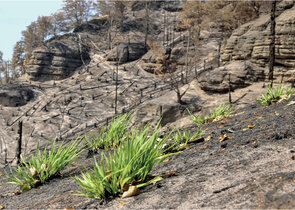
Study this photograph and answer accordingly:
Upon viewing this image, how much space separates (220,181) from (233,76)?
1829cm

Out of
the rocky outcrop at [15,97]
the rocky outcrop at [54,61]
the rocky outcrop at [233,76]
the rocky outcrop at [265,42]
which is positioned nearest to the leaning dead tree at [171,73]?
the rocky outcrop at [233,76]

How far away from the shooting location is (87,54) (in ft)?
156

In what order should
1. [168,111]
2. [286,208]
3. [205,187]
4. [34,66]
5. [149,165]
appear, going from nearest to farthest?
[286,208]
[205,187]
[149,165]
[168,111]
[34,66]

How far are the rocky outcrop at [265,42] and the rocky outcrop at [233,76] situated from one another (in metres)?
0.83

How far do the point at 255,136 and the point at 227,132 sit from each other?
96 cm

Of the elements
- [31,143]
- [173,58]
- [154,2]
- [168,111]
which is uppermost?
[154,2]

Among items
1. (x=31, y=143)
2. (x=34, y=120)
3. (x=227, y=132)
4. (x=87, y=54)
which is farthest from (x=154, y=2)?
(x=227, y=132)

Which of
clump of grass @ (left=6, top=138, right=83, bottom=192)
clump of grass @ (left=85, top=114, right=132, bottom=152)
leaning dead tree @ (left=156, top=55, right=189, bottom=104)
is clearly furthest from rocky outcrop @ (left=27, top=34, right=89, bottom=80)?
clump of grass @ (left=6, top=138, right=83, bottom=192)

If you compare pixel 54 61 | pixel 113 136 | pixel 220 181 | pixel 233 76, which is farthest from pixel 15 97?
pixel 220 181

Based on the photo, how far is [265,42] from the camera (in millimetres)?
19078

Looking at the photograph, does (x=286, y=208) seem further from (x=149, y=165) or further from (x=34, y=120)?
(x=34, y=120)

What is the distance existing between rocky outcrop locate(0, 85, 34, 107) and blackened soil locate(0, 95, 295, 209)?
36.0 m

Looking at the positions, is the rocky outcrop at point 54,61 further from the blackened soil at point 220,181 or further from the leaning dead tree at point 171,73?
the blackened soil at point 220,181

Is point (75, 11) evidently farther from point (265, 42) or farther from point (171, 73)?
point (265, 42)
